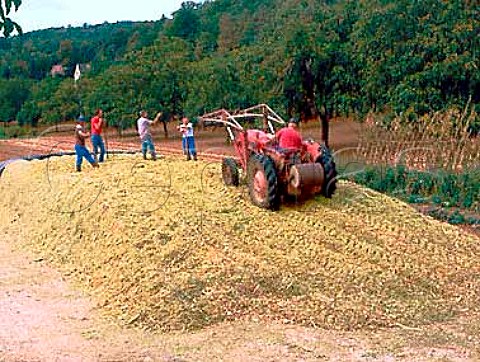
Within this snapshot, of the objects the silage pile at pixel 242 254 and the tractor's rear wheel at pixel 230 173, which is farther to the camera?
the tractor's rear wheel at pixel 230 173

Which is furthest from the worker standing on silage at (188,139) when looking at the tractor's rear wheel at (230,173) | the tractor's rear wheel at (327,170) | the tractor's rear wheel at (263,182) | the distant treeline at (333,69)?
the distant treeline at (333,69)

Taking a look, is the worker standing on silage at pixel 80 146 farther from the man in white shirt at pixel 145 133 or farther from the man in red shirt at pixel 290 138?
the man in red shirt at pixel 290 138

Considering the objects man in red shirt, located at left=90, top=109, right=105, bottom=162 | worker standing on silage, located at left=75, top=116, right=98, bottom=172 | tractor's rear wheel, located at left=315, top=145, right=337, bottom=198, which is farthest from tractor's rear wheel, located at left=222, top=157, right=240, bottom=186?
man in red shirt, located at left=90, top=109, right=105, bottom=162

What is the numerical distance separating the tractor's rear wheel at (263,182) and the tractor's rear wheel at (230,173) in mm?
524

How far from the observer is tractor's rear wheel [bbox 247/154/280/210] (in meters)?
7.18

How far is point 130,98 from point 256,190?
22971mm

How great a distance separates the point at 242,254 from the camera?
20.8 ft

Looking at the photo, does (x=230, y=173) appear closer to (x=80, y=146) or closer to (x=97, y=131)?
(x=80, y=146)

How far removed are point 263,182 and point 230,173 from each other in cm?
97

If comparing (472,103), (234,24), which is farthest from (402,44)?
(234,24)

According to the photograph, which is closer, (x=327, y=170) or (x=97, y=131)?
(x=327, y=170)

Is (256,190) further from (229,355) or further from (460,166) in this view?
(460,166)

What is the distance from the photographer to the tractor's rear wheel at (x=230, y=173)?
26.8 ft

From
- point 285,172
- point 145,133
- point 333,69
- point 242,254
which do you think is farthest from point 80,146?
point 333,69
